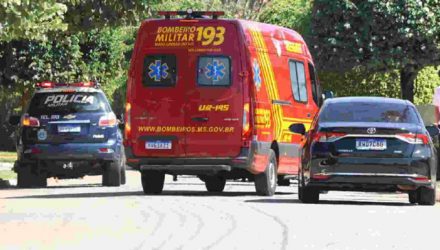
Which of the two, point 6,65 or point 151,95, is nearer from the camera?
point 151,95

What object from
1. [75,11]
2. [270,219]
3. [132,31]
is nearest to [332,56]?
[75,11]

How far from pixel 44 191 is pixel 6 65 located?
17057 millimetres

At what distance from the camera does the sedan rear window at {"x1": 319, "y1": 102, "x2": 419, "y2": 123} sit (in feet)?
68.7

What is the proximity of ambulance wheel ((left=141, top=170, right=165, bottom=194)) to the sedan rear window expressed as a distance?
12.8 feet

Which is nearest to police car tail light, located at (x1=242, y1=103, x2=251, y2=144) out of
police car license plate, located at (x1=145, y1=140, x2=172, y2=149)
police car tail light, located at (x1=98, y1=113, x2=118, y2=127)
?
police car license plate, located at (x1=145, y1=140, x2=172, y2=149)

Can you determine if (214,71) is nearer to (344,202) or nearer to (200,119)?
(200,119)

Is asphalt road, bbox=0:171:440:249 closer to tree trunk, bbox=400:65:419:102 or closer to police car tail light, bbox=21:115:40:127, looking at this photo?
police car tail light, bbox=21:115:40:127

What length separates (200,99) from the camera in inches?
904

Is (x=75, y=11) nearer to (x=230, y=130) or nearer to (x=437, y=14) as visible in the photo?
(x=230, y=130)

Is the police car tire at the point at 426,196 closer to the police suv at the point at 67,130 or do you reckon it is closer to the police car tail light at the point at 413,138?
the police car tail light at the point at 413,138

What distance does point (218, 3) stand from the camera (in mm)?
71750

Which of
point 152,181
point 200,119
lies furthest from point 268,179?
point 152,181

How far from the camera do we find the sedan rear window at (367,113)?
20938 millimetres

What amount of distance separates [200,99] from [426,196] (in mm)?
4038
